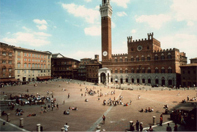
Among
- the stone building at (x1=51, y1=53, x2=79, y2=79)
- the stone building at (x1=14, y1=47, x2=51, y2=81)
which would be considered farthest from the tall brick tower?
the stone building at (x1=14, y1=47, x2=51, y2=81)

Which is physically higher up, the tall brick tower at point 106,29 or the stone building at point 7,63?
the tall brick tower at point 106,29

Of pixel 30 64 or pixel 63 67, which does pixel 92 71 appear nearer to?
pixel 63 67

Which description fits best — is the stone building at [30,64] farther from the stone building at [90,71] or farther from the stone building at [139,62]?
the stone building at [139,62]

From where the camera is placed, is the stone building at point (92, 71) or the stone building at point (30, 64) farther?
the stone building at point (92, 71)

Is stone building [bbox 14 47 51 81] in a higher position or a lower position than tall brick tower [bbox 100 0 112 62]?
lower

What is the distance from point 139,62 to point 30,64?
49.3 metres

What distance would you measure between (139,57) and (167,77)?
14891mm

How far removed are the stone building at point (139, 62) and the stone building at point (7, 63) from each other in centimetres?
3649

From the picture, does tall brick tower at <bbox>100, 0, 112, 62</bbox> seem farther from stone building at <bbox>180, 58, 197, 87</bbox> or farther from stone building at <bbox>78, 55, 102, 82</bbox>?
stone building at <bbox>180, 58, 197, 87</bbox>

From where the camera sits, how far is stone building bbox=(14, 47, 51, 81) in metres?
55.7

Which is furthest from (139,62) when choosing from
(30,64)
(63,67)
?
(30,64)

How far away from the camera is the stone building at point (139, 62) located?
55750 millimetres

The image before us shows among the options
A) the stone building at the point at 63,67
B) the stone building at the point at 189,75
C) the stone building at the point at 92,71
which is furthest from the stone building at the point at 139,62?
the stone building at the point at 63,67

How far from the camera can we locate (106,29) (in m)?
70.5
